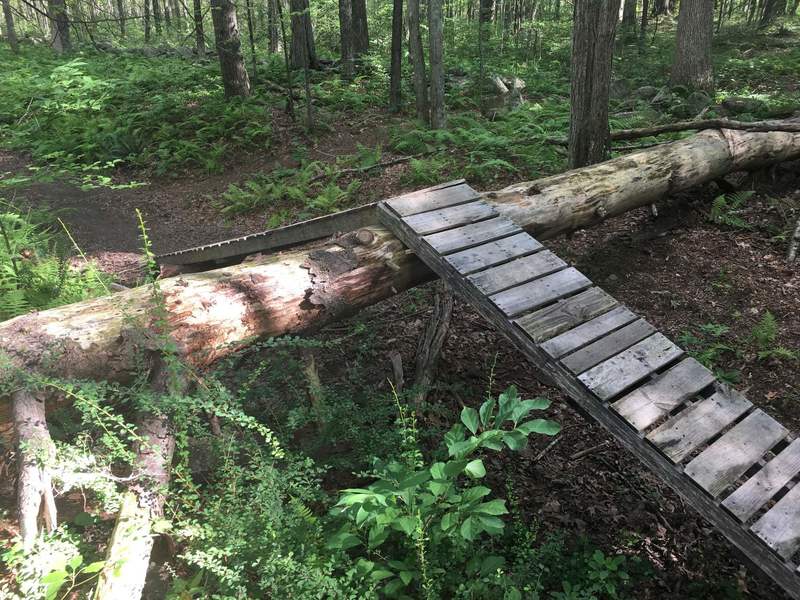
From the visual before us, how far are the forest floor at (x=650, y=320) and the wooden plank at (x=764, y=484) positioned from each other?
30 cm

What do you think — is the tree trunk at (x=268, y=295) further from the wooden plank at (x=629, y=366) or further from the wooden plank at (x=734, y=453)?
the wooden plank at (x=734, y=453)

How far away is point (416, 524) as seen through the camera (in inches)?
97.5

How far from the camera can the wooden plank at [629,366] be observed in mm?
3342

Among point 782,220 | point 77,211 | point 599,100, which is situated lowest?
point 77,211

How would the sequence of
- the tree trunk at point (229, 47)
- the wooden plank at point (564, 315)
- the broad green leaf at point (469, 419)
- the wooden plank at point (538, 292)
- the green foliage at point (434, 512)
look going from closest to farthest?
the green foliage at point (434, 512) < the broad green leaf at point (469, 419) < the wooden plank at point (564, 315) < the wooden plank at point (538, 292) < the tree trunk at point (229, 47)

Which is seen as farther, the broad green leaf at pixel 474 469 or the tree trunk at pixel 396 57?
the tree trunk at pixel 396 57

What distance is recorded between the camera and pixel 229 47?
12.6m

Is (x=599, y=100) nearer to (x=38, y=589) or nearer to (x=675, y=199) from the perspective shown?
(x=675, y=199)

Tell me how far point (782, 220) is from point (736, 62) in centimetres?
1154

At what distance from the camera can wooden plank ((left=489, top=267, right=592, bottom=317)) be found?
386 centimetres

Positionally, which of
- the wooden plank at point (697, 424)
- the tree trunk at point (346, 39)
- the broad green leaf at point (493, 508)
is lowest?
the wooden plank at point (697, 424)

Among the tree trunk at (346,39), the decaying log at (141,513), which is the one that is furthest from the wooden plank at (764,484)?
the tree trunk at (346,39)

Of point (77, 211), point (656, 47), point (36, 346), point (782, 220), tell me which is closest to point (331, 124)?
point (77, 211)

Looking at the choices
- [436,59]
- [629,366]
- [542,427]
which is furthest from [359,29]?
[542,427]
